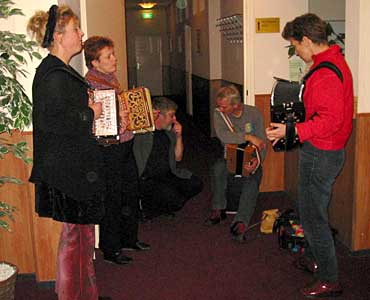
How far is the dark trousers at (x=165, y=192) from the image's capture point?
4266mm

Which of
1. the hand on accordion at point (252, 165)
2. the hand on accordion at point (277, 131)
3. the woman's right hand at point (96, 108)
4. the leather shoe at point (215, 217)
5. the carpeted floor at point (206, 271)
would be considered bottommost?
the carpeted floor at point (206, 271)

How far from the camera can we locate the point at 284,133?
270 cm

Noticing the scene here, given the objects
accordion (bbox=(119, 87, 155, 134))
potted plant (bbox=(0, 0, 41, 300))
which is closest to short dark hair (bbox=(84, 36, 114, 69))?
accordion (bbox=(119, 87, 155, 134))

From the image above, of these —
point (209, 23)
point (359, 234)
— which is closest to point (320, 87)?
point (359, 234)

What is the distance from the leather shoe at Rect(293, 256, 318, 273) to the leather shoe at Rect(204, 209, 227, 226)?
3.33ft

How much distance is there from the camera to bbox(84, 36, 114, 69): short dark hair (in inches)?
127

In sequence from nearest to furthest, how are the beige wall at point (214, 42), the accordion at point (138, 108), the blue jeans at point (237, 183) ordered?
the accordion at point (138, 108), the blue jeans at point (237, 183), the beige wall at point (214, 42)

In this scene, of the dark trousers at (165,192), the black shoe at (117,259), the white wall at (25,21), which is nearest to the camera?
the white wall at (25,21)

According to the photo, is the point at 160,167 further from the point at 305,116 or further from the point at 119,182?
the point at 305,116

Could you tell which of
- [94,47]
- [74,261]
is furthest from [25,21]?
[74,261]

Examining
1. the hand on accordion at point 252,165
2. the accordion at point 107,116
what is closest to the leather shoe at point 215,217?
the hand on accordion at point 252,165

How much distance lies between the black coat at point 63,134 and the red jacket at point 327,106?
1.04 m

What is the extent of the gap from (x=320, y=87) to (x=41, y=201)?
4.65ft

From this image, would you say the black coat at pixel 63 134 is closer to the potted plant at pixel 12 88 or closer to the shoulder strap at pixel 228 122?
the potted plant at pixel 12 88
